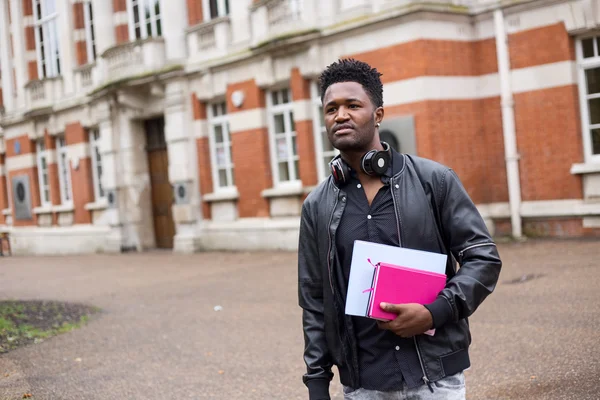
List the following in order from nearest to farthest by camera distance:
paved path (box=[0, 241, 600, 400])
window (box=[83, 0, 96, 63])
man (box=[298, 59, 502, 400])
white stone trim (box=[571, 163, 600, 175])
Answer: man (box=[298, 59, 502, 400])
paved path (box=[0, 241, 600, 400])
white stone trim (box=[571, 163, 600, 175])
window (box=[83, 0, 96, 63])

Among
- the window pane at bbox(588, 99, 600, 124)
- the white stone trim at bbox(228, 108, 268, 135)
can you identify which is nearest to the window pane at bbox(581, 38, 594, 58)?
the window pane at bbox(588, 99, 600, 124)

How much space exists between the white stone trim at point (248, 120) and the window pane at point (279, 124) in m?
0.24

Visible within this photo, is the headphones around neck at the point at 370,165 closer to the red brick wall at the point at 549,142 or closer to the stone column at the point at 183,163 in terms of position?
the red brick wall at the point at 549,142

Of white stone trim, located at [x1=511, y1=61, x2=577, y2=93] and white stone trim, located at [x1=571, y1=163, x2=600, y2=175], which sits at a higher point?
white stone trim, located at [x1=511, y1=61, x2=577, y2=93]

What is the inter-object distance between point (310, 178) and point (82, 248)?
36.5 feet

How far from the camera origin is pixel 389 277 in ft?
8.72

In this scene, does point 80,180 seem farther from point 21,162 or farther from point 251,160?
point 251,160

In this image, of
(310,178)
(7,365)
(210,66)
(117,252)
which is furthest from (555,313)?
(117,252)

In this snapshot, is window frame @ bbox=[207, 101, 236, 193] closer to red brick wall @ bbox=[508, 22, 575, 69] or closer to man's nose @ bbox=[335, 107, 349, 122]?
red brick wall @ bbox=[508, 22, 575, 69]

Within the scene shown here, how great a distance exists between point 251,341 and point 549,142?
830 cm

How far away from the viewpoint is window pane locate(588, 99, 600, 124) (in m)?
13.8

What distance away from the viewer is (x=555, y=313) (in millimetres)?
7758

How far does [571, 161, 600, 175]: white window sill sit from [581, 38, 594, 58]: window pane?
75.5 inches

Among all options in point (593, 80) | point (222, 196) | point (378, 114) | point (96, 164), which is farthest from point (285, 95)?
point (378, 114)
